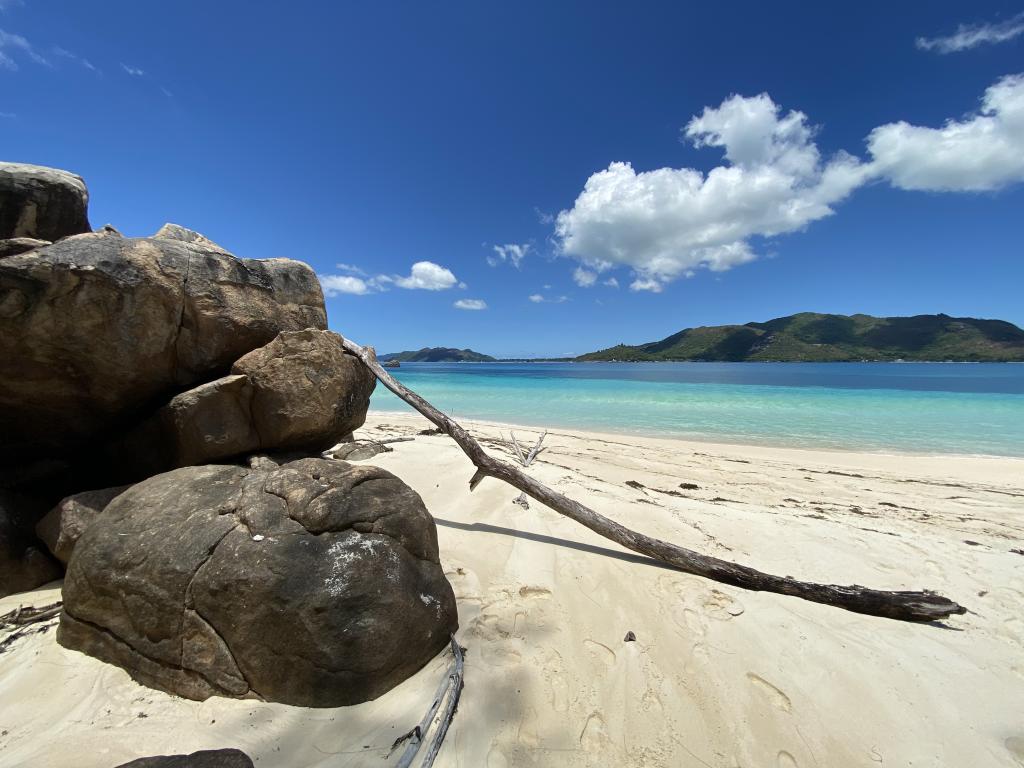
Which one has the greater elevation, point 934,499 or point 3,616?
point 3,616

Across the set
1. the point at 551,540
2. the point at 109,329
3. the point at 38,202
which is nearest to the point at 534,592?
the point at 551,540

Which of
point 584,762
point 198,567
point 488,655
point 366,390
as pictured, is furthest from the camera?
point 366,390

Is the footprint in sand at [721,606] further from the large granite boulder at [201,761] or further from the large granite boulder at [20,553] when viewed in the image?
the large granite boulder at [20,553]

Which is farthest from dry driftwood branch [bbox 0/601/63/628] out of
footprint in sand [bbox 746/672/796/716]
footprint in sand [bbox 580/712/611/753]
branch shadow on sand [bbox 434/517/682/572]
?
footprint in sand [bbox 746/672/796/716]

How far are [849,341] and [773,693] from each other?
176 m

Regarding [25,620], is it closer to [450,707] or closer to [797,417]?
[450,707]

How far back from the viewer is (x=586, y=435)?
14.8 meters

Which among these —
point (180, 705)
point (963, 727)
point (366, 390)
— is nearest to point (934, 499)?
point (963, 727)

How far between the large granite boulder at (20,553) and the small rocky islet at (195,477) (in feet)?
0.05

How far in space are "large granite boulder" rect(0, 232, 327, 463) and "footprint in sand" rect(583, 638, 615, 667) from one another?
4856mm

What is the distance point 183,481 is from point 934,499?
36.8ft

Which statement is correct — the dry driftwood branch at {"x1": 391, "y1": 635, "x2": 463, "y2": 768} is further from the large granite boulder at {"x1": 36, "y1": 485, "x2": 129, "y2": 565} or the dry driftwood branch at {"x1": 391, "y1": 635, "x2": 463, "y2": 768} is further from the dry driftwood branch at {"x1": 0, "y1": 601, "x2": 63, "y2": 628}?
the large granite boulder at {"x1": 36, "y1": 485, "x2": 129, "y2": 565}

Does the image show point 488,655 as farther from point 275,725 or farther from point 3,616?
point 3,616

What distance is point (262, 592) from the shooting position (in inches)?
103
